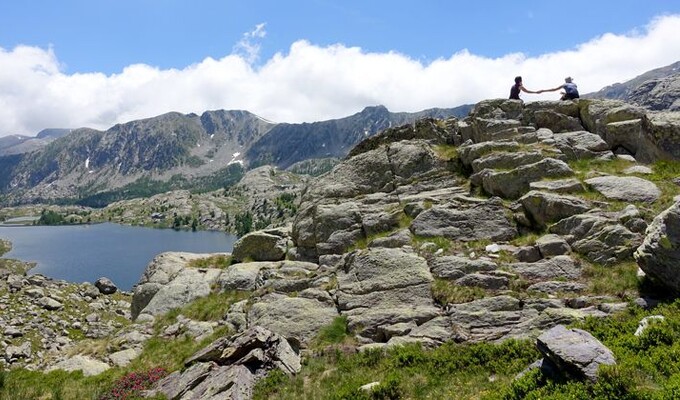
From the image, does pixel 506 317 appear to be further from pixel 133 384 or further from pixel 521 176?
pixel 133 384

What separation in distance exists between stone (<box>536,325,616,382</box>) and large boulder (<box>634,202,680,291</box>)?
22.1 ft

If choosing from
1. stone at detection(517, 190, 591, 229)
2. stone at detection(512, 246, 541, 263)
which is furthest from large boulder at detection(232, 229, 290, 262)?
stone at detection(517, 190, 591, 229)

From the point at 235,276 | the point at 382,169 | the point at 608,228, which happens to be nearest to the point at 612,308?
the point at 608,228

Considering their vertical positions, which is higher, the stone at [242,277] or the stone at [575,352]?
the stone at [575,352]

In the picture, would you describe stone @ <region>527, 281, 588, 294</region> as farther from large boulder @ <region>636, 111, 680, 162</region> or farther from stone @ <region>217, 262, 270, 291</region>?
stone @ <region>217, 262, 270, 291</region>

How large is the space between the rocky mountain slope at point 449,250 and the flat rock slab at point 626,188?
100 millimetres

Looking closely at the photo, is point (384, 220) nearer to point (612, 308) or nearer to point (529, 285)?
point (529, 285)

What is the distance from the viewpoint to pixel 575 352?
13.1 metres

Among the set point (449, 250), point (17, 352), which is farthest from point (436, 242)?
point (17, 352)

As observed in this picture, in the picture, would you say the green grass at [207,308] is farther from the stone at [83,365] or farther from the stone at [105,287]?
the stone at [105,287]

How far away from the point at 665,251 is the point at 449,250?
415 inches

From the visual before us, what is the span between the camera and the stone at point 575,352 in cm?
1260

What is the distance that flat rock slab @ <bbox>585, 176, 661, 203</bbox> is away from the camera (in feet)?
80.6

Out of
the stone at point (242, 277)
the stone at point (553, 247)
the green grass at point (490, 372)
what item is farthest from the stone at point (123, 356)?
the stone at point (553, 247)
